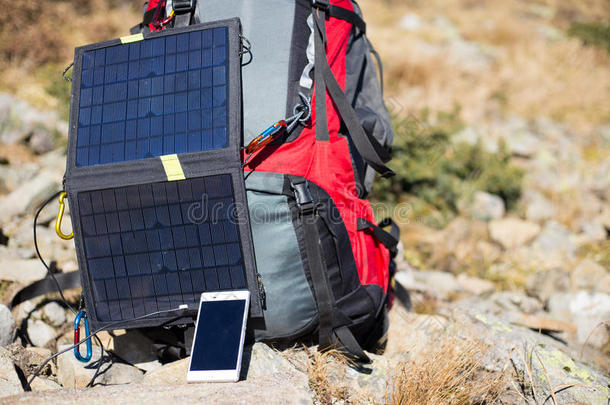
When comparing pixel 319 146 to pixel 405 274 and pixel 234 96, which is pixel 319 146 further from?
pixel 405 274

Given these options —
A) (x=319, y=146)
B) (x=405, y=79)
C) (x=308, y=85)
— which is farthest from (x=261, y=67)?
(x=405, y=79)

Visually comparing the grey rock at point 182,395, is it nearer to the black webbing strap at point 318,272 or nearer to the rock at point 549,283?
the black webbing strap at point 318,272

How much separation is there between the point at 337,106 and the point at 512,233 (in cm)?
265

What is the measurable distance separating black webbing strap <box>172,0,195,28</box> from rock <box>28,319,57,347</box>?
184 cm

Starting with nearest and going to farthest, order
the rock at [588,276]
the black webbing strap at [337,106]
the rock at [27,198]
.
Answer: the black webbing strap at [337,106] < the rock at [27,198] < the rock at [588,276]

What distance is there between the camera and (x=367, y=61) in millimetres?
3092

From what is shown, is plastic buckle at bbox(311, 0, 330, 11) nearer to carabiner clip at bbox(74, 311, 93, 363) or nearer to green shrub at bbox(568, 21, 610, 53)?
carabiner clip at bbox(74, 311, 93, 363)

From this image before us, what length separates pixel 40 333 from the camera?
2600 mm

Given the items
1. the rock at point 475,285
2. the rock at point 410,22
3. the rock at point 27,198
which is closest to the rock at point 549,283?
the rock at point 475,285

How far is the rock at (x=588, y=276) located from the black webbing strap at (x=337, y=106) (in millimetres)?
2193

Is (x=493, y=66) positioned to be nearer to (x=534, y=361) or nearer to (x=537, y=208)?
(x=537, y=208)

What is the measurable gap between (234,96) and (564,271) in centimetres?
299

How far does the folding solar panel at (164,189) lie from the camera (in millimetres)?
2121

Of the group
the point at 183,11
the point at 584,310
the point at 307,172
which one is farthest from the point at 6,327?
the point at 584,310
